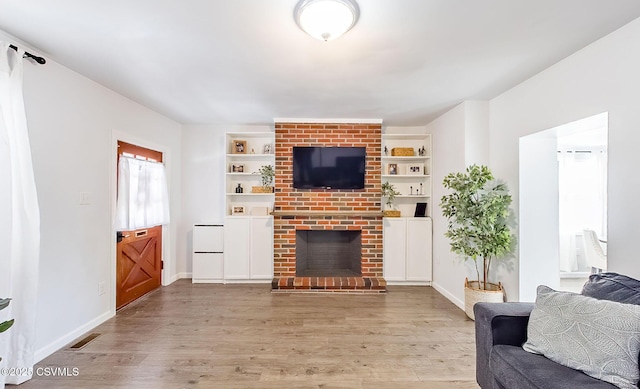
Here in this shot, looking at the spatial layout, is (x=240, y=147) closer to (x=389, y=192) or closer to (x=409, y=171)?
(x=389, y=192)

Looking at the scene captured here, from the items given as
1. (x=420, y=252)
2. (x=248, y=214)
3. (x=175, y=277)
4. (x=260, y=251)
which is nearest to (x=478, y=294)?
(x=420, y=252)

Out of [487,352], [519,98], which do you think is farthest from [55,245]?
[519,98]

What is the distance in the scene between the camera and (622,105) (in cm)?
184

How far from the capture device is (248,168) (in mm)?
4480

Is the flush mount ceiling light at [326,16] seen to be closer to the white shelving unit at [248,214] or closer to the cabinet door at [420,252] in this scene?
the white shelving unit at [248,214]

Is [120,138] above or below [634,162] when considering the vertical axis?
above

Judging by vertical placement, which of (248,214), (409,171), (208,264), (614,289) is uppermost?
(409,171)

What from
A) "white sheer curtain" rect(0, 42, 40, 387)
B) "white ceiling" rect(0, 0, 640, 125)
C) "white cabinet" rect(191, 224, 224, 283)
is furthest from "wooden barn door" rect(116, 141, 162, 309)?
"white sheer curtain" rect(0, 42, 40, 387)

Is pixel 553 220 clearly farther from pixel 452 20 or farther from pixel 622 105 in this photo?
pixel 452 20

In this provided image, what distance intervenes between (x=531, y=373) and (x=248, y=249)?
3.49 meters

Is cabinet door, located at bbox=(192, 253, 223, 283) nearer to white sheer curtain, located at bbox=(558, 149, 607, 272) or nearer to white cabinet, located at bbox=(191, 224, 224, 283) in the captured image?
white cabinet, located at bbox=(191, 224, 224, 283)

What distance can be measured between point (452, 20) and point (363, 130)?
239cm

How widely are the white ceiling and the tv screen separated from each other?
102 centimetres

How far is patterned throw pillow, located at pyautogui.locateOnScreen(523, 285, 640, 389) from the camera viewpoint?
1.23m
